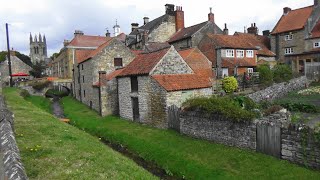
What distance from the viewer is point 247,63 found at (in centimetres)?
4084

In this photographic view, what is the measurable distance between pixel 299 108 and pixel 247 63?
1752 centimetres

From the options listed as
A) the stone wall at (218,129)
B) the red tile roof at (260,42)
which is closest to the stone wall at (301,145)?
the stone wall at (218,129)

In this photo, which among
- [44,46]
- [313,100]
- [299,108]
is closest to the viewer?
[299,108]

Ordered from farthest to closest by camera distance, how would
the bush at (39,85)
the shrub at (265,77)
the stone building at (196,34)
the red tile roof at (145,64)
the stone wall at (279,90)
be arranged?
the bush at (39,85) < the stone building at (196,34) < the shrub at (265,77) < the stone wall at (279,90) < the red tile roof at (145,64)

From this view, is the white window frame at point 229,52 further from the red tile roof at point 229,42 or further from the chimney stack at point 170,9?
the chimney stack at point 170,9

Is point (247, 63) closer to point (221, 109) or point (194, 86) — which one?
point (194, 86)

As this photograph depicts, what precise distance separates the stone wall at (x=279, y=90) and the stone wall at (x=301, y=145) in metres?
14.6

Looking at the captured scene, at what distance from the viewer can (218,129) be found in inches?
707

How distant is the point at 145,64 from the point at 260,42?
105 feet

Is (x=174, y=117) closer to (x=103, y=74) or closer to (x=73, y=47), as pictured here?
(x=103, y=74)

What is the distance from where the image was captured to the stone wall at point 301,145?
1290 cm

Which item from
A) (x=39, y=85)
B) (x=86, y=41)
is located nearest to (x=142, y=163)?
(x=39, y=85)

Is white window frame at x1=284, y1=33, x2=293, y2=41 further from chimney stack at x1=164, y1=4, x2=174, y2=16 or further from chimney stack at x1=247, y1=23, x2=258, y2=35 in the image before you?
A: chimney stack at x1=164, y1=4, x2=174, y2=16

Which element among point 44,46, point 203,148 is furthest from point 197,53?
point 44,46
